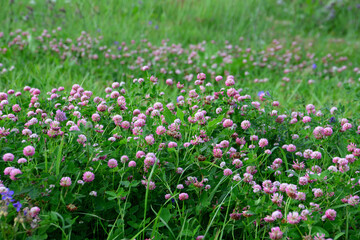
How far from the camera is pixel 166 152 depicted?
77.0 inches

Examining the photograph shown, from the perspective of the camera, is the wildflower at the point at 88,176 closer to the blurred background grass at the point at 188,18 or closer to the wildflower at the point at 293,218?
the wildflower at the point at 293,218

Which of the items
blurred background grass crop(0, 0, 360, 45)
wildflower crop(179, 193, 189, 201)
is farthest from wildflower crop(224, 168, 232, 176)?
blurred background grass crop(0, 0, 360, 45)

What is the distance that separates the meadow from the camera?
1.55 metres

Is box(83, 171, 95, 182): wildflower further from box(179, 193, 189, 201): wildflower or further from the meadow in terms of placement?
box(179, 193, 189, 201): wildflower

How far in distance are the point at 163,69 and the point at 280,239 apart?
3.01 meters

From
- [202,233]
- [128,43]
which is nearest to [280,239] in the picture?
[202,233]

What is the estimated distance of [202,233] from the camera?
5.37 feet

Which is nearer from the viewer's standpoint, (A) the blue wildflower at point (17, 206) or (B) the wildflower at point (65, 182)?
(A) the blue wildflower at point (17, 206)

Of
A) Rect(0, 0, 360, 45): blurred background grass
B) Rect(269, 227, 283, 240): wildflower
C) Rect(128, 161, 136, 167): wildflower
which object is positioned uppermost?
Rect(0, 0, 360, 45): blurred background grass

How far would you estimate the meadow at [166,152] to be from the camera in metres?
1.55

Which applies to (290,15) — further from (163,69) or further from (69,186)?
(69,186)

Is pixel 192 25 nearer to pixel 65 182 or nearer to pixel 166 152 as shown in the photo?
pixel 166 152

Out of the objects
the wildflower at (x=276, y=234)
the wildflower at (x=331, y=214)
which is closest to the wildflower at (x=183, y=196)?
the wildflower at (x=276, y=234)

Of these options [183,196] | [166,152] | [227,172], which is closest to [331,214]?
[227,172]
